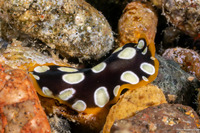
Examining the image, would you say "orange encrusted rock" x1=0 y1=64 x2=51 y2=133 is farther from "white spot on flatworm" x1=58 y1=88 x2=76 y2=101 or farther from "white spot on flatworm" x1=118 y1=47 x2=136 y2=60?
"white spot on flatworm" x1=118 y1=47 x2=136 y2=60

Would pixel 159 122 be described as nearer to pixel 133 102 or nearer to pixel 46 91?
pixel 133 102

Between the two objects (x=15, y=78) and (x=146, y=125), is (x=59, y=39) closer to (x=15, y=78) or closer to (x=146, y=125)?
(x=15, y=78)

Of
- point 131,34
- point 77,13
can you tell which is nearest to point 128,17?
point 131,34

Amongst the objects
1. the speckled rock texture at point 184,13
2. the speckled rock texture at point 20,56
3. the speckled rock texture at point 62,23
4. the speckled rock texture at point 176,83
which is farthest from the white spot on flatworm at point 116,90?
the speckled rock texture at point 184,13

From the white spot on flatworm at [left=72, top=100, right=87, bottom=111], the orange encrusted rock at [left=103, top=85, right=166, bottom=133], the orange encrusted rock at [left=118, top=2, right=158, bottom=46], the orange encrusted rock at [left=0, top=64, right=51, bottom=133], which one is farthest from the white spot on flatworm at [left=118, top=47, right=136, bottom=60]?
the orange encrusted rock at [left=0, top=64, right=51, bottom=133]

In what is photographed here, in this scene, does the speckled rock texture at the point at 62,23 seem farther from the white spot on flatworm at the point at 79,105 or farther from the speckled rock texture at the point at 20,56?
the white spot on flatworm at the point at 79,105

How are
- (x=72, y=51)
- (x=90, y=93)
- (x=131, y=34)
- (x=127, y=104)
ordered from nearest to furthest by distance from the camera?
1. (x=127, y=104)
2. (x=90, y=93)
3. (x=72, y=51)
4. (x=131, y=34)

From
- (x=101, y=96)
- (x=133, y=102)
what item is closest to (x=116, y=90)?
(x=101, y=96)
